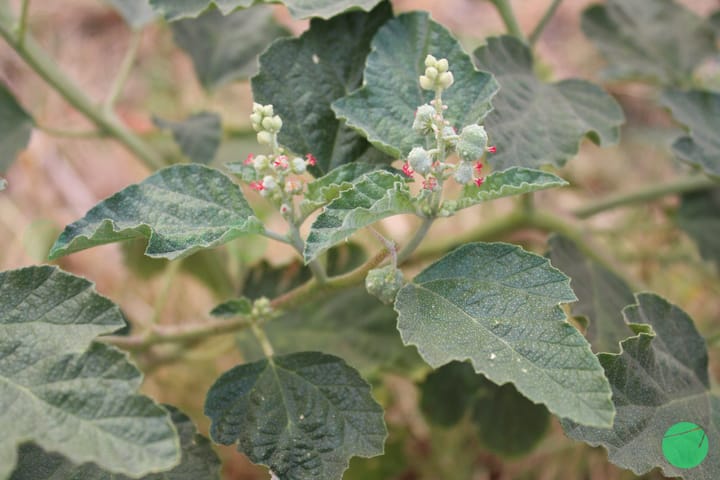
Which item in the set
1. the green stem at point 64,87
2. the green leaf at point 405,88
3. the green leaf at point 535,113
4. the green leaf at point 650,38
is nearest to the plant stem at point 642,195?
the green leaf at point 650,38

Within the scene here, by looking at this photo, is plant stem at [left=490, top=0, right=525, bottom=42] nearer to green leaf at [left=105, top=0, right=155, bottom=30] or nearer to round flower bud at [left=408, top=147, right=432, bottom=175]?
round flower bud at [left=408, top=147, right=432, bottom=175]

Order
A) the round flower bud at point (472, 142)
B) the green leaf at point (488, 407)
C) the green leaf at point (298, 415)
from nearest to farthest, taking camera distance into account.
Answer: the round flower bud at point (472, 142) → the green leaf at point (298, 415) → the green leaf at point (488, 407)

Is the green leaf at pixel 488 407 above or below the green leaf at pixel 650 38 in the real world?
below

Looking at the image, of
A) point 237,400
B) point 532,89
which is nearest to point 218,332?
point 237,400

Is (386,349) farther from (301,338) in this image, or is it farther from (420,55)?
(420,55)

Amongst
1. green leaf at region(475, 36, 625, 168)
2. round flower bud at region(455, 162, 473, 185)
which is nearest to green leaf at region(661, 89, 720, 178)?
green leaf at region(475, 36, 625, 168)

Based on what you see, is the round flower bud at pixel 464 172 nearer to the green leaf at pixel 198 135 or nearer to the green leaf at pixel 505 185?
the green leaf at pixel 505 185

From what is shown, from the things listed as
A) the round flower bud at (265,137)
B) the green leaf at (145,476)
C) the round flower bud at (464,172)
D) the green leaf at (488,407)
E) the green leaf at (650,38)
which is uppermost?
the round flower bud at (265,137)
